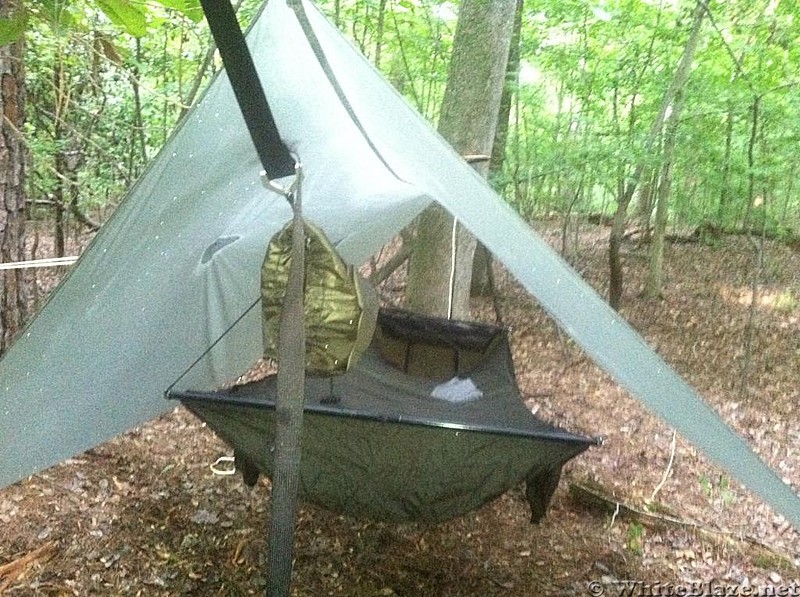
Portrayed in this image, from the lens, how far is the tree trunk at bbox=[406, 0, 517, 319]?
98.3 inches

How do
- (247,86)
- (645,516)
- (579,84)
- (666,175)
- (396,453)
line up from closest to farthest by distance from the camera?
(247,86) < (396,453) < (645,516) < (579,84) < (666,175)

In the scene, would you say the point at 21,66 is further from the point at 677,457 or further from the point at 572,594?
the point at 677,457

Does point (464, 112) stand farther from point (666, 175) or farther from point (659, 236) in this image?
point (659, 236)

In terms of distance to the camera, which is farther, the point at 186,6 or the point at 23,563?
the point at 23,563

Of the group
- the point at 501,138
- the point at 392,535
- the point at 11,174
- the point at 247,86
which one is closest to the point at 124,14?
the point at 247,86

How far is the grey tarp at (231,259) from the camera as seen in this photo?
3.99 ft

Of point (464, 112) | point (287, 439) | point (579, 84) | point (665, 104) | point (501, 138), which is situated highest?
point (579, 84)

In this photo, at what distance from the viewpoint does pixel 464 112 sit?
8.35ft

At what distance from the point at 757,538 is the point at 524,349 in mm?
1943

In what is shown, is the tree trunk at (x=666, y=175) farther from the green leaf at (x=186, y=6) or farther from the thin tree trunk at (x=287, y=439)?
the thin tree trunk at (x=287, y=439)

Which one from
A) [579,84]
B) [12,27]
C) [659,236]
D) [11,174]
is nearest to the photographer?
[12,27]

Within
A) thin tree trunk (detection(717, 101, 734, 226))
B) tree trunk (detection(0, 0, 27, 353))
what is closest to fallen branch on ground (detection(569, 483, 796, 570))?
tree trunk (detection(0, 0, 27, 353))

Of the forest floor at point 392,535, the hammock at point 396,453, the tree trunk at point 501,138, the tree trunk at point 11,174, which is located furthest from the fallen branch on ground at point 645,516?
the tree trunk at point 11,174

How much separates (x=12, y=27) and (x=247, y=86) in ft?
1.48
